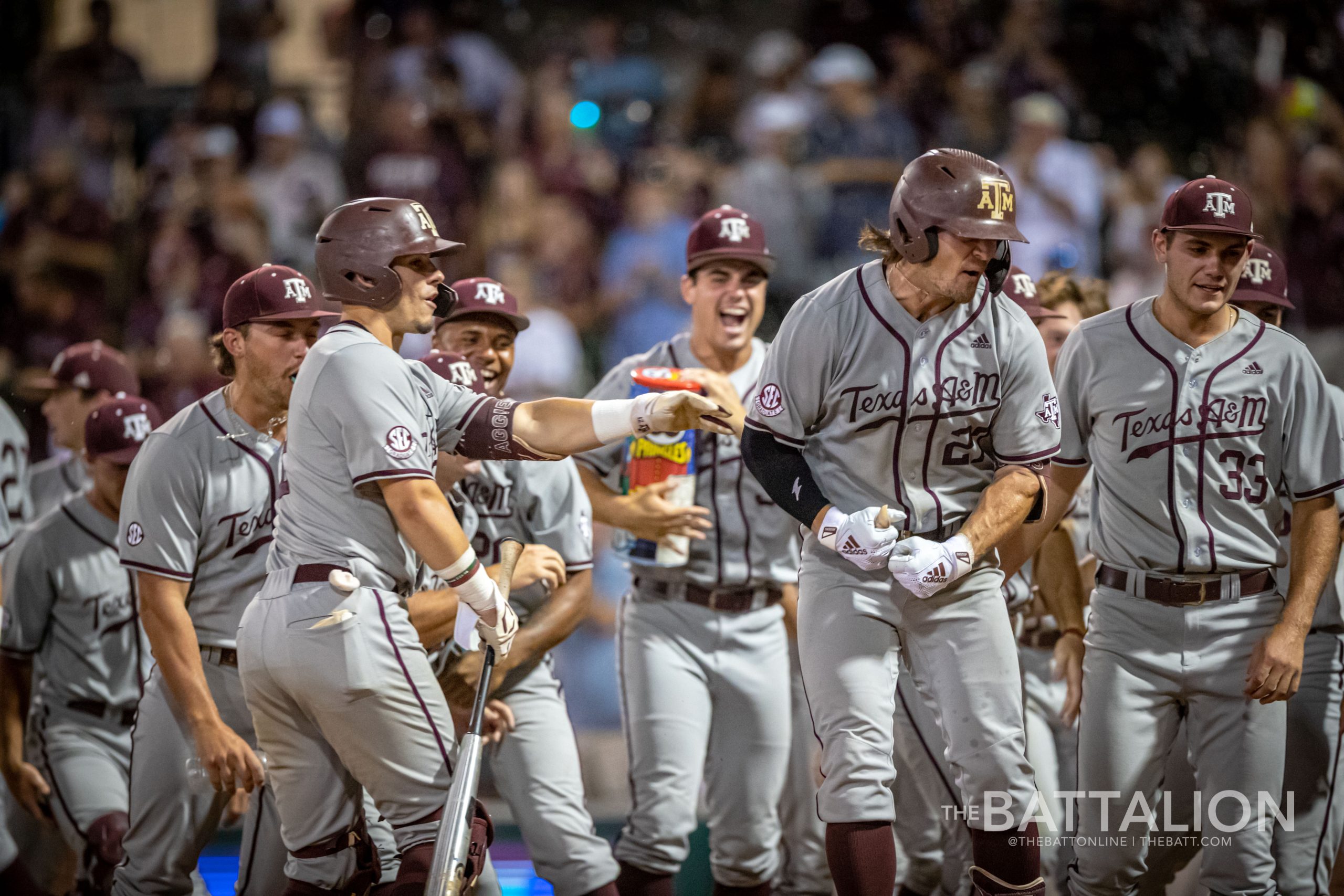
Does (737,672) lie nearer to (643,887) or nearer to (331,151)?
(643,887)

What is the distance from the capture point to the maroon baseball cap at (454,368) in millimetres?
5062

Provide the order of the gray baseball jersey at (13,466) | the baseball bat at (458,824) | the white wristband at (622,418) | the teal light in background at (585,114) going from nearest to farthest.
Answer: the baseball bat at (458,824)
the white wristband at (622,418)
the gray baseball jersey at (13,466)
the teal light in background at (585,114)

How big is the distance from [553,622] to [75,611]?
7.01 feet

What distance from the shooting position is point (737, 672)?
547 centimetres

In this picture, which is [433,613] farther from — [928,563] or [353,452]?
[928,563]

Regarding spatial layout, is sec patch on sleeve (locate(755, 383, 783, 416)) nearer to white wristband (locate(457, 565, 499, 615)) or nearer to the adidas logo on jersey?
the adidas logo on jersey

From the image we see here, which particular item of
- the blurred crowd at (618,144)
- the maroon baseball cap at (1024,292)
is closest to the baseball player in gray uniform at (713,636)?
the maroon baseball cap at (1024,292)

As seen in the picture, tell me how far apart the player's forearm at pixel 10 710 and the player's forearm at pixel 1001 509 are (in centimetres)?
397

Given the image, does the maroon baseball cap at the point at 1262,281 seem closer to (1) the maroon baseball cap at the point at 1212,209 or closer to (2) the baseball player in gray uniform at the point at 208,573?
(1) the maroon baseball cap at the point at 1212,209

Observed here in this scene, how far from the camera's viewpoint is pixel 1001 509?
165 inches

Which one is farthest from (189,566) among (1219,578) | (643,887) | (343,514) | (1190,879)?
(1190,879)

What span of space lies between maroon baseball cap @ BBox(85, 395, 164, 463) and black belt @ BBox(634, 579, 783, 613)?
2107 millimetres

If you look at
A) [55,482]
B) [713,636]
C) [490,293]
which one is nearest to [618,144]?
[55,482]

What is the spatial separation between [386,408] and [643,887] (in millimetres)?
2224
